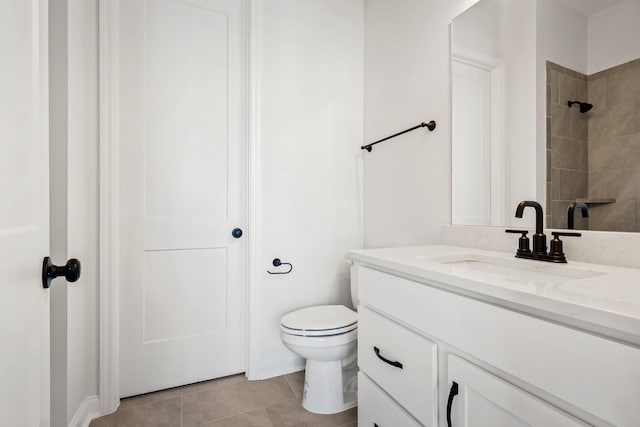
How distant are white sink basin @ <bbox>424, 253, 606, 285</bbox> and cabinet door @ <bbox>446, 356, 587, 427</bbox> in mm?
233

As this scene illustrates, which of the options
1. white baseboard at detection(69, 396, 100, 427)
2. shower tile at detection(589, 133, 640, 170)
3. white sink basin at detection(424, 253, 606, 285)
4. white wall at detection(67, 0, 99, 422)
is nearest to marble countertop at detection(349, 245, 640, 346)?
white sink basin at detection(424, 253, 606, 285)

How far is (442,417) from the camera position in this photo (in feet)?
2.81

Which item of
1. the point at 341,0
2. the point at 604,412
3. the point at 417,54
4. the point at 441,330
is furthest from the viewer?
the point at 341,0

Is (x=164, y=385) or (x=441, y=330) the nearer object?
(x=441, y=330)

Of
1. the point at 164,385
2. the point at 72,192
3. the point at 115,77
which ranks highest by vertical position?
the point at 115,77

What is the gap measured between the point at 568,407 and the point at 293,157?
1724 mm

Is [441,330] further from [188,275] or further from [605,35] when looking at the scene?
[188,275]

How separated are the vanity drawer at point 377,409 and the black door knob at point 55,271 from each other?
994 mm

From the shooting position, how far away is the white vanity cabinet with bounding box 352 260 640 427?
526 mm

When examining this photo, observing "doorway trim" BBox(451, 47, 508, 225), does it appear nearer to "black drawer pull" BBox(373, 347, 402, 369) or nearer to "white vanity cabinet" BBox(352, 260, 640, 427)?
"white vanity cabinet" BBox(352, 260, 640, 427)

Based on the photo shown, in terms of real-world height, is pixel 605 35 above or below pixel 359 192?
above

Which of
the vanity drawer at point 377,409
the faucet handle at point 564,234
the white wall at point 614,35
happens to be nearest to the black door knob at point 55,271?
the vanity drawer at point 377,409

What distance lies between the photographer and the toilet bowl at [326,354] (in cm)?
153

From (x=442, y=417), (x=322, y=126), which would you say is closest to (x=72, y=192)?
(x=322, y=126)
